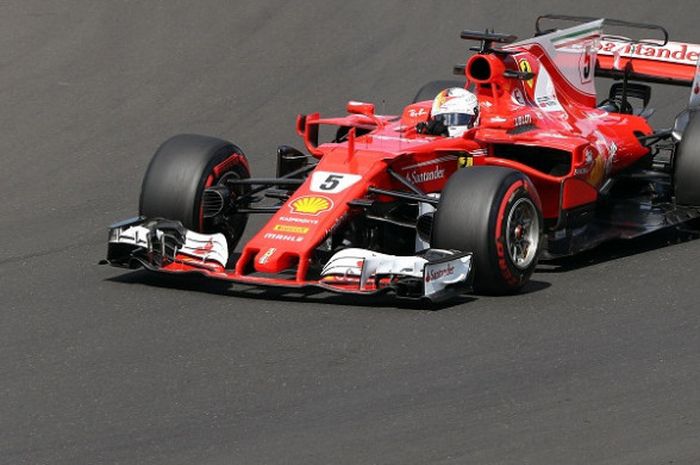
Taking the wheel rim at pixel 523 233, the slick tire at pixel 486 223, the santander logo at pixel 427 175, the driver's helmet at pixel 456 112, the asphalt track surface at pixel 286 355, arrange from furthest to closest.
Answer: the driver's helmet at pixel 456 112 < the santander logo at pixel 427 175 < the wheel rim at pixel 523 233 < the slick tire at pixel 486 223 < the asphalt track surface at pixel 286 355

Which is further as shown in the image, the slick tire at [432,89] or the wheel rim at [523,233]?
the slick tire at [432,89]

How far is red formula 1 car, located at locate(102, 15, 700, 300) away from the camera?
31.7 feet

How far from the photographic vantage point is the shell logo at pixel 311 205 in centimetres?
998

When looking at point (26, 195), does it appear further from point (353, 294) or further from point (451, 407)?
point (451, 407)

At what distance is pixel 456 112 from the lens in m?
11.0

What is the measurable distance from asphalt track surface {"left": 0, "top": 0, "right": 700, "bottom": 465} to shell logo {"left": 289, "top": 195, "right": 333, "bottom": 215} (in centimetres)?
57

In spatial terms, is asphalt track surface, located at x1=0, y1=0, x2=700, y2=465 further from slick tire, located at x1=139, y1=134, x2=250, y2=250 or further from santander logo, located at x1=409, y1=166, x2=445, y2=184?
santander logo, located at x1=409, y1=166, x2=445, y2=184

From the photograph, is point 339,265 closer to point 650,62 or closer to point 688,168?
point 688,168

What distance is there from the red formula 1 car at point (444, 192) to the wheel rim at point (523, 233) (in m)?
0.01

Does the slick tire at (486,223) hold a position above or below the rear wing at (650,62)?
below

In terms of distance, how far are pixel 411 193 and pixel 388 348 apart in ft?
5.70

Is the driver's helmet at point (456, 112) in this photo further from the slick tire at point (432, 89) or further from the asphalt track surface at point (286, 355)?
the slick tire at point (432, 89)

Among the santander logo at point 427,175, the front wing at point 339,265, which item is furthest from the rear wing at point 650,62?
the front wing at point 339,265

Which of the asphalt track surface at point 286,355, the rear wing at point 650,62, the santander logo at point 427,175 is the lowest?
the asphalt track surface at point 286,355
